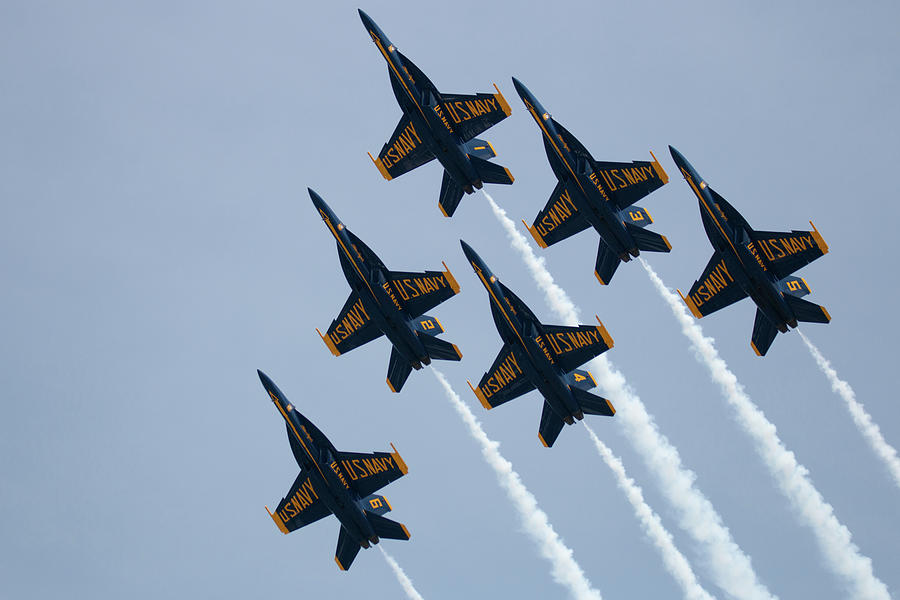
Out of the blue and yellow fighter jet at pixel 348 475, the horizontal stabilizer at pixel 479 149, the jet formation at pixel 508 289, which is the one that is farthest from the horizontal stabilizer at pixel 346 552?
the horizontal stabilizer at pixel 479 149

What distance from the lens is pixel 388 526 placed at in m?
85.4

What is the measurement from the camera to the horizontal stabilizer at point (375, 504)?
85375mm

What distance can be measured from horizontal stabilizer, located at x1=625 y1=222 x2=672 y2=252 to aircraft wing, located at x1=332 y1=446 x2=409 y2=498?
20.1 meters

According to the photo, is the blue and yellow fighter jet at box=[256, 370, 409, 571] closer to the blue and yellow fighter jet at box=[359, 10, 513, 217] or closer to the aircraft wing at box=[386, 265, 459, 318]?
the aircraft wing at box=[386, 265, 459, 318]

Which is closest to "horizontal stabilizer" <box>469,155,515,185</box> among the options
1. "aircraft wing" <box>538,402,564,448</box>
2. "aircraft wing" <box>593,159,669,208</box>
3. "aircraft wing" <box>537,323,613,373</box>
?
"aircraft wing" <box>593,159,669,208</box>

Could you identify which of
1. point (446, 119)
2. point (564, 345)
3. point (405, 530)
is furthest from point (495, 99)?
point (405, 530)

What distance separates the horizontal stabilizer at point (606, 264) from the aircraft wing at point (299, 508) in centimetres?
2323

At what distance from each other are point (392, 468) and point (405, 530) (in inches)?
156

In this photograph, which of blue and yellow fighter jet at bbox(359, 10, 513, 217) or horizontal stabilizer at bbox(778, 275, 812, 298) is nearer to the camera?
horizontal stabilizer at bbox(778, 275, 812, 298)

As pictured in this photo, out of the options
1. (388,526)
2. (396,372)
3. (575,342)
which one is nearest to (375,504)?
(388,526)

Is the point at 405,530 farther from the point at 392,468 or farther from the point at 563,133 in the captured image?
the point at 563,133

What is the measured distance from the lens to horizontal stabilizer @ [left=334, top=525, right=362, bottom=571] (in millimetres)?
88250

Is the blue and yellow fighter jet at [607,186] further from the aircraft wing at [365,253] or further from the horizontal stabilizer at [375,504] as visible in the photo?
the horizontal stabilizer at [375,504]

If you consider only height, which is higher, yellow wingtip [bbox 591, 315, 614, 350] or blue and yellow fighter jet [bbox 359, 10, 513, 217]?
blue and yellow fighter jet [bbox 359, 10, 513, 217]
